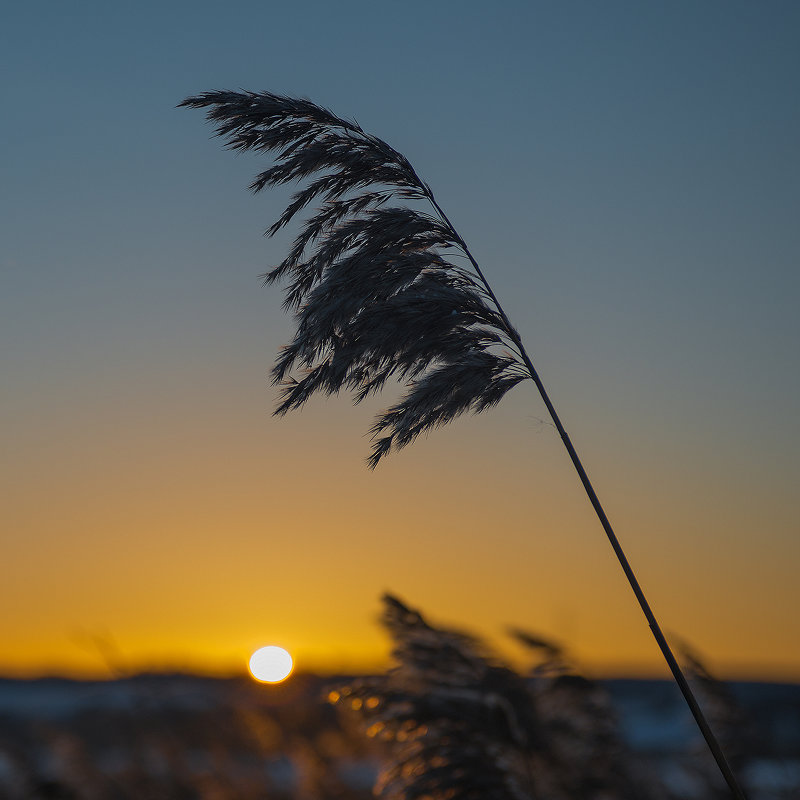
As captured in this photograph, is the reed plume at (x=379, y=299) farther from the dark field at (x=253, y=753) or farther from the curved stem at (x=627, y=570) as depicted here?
the dark field at (x=253, y=753)

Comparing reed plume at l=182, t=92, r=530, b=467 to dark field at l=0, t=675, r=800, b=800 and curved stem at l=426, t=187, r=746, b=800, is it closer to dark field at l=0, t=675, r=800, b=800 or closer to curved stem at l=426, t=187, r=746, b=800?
curved stem at l=426, t=187, r=746, b=800

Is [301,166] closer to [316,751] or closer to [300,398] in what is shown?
[300,398]

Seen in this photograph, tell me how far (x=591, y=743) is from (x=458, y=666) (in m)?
2.57

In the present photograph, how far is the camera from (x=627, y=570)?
307cm

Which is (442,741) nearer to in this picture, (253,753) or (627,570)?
(627,570)

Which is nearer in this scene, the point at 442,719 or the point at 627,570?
the point at 627,570

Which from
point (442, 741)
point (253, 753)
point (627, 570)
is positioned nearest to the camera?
point (627, 570)

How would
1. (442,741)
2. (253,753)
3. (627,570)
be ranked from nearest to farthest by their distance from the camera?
(627,570), (442,741), (253,753)

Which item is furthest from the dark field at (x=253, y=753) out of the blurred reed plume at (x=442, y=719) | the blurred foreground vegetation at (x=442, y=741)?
the blurred reed plume at (x=442, y=719)

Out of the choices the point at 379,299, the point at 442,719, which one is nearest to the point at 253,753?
the point at 442,719

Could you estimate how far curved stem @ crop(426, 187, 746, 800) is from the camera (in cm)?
276

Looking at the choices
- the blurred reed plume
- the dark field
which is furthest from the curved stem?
the dark field

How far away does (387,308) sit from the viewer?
3.63 meters

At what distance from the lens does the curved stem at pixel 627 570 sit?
9.05 feet
